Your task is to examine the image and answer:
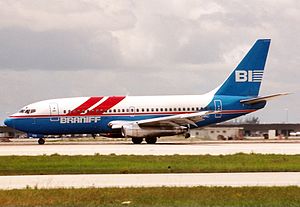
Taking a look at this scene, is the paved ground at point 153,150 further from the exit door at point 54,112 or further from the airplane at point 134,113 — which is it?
the exit door at point 54,112

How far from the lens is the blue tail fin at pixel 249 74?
60.9 m

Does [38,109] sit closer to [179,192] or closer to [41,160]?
[41,160]

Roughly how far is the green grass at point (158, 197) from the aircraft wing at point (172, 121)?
36240mm

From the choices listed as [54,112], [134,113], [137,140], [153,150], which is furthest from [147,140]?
[153,150]

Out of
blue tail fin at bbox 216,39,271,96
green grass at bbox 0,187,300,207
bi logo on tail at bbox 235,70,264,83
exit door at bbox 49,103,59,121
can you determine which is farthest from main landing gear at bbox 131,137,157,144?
green grass at bbox 0,187,300,207

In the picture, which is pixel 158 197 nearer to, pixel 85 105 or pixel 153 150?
pixel 153 150

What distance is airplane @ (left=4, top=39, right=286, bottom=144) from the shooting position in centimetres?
5825

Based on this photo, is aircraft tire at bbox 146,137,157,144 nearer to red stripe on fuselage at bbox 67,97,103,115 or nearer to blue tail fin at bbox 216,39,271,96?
red stripe on fuselage at bbox 67,97,103,115

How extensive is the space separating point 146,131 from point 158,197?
38801 mm

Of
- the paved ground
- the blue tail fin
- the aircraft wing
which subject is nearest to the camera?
the paved ground

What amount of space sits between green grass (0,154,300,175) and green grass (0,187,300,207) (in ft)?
24.7

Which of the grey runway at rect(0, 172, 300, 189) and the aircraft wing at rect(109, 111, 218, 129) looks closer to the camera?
the grey runway at rect(0, 172, 300, 189)

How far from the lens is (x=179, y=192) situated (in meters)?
20.1

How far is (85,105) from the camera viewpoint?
2320 inches
